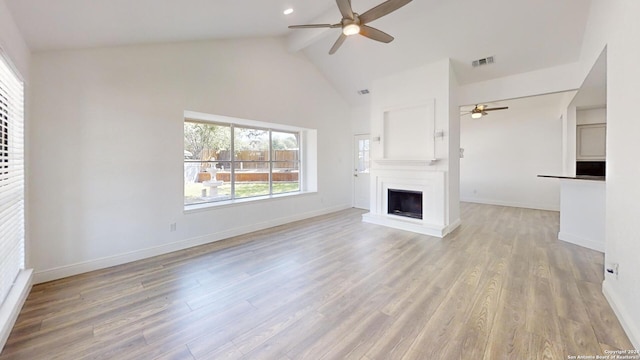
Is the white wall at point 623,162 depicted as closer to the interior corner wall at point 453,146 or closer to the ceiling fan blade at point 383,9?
the ceiling fan blade at point 383,9

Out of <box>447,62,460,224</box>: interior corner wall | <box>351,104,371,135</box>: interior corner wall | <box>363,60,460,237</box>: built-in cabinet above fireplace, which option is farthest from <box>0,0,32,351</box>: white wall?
<box>351,104,371,135</box>: interior corner wall

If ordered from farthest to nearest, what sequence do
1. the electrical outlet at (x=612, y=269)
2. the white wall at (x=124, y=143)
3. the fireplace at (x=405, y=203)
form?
the fireplace at (x=405, y=203)
the white wall at (x=124, y=143)
the electrical outlet at (x=612, y=269)

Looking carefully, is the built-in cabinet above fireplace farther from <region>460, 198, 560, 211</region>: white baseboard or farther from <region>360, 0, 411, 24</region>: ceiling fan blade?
<region>460, 198, 560, 211</region>: white baseboard

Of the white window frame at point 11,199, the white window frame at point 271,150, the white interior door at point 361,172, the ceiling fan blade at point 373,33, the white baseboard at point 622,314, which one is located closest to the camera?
the white baseboard at point 622,314

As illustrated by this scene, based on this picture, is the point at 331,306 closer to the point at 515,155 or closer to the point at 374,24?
the point at 374,24

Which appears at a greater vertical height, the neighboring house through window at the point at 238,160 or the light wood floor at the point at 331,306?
the neighboring house through window at the point at 238,160

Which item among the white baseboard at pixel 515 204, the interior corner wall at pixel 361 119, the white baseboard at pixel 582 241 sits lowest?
the white baseboard at pixel 582 241

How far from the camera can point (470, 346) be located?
1786 mm

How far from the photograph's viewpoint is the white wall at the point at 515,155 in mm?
6636

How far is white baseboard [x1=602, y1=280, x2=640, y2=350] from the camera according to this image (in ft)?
5.77

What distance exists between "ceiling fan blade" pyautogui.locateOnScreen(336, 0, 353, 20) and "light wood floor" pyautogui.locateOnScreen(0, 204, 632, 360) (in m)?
2.84

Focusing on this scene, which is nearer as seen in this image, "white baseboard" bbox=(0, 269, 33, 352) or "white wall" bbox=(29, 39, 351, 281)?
"white baseboard" bbox=(0, 269, 33, 352)

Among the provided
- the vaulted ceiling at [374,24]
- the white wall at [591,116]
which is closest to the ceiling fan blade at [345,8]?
the vaulted ceiling at [374,24]

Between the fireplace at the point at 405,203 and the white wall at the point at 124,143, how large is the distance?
108 inches
